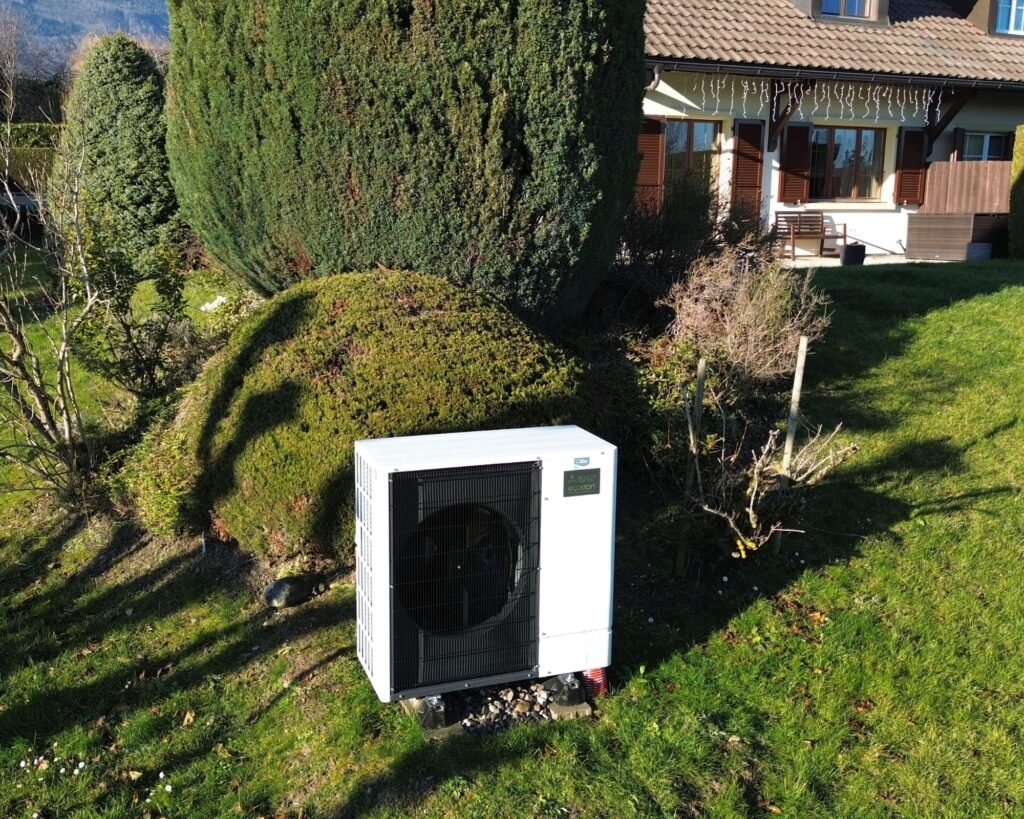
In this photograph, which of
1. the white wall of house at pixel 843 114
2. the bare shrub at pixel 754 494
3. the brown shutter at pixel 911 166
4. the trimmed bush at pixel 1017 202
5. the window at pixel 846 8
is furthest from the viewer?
the brown shutter at pixel 911 166

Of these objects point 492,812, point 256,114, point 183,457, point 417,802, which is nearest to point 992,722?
point 492,812

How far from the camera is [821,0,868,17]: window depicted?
15320mm

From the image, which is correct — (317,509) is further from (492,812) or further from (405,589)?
(492,812)

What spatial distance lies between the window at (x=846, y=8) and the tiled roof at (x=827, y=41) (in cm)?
43

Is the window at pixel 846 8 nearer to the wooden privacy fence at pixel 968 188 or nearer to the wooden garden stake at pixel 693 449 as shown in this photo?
the wooden privacy fence at pixel 968 188

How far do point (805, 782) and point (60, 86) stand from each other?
78.8ft

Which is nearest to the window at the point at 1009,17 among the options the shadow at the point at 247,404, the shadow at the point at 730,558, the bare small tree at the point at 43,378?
the shadow at the point at 730,558

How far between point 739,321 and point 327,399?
3.30m

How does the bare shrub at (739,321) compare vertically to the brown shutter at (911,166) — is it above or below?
below

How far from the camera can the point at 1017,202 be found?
14375 millimetres

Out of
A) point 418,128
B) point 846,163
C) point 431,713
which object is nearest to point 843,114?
point 846,163

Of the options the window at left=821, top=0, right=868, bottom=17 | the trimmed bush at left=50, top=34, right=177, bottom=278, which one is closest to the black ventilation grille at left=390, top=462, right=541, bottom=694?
the trimmed bush at left=50, top=34, right=177, bottom=278

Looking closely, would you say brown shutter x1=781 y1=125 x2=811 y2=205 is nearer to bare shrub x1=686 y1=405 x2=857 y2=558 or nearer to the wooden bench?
the wooden bench

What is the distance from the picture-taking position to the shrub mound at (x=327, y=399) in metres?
4.38
